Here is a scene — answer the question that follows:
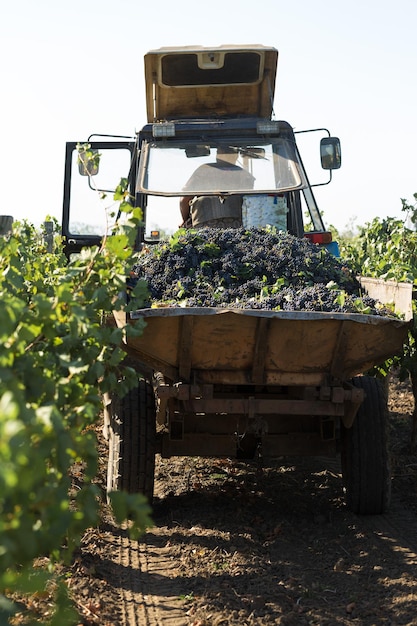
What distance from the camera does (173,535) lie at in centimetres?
593

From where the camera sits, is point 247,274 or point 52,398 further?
point 247,274

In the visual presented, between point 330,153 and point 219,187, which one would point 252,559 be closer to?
point 219,187

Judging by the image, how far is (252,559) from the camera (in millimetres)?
5441

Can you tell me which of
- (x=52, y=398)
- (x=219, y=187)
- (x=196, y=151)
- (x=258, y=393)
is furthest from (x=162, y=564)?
(x=196, y=151)

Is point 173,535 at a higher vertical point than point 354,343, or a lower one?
lower

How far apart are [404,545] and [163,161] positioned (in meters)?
3.60

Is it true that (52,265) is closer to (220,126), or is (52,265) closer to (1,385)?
(220,126)

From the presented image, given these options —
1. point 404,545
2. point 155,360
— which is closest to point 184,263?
point 155,360

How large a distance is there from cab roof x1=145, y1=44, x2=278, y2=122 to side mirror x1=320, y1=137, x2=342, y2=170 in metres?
1.01

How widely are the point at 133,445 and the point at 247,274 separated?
1.32 meters

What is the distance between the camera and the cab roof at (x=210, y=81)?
825 cm

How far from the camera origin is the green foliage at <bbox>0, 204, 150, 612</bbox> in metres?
2.34

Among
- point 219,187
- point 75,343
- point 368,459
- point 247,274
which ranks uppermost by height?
point 219,187

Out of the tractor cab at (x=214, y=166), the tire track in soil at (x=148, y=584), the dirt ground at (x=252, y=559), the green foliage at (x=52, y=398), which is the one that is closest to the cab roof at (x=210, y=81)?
the tractor cab at (x=214, y=166)
